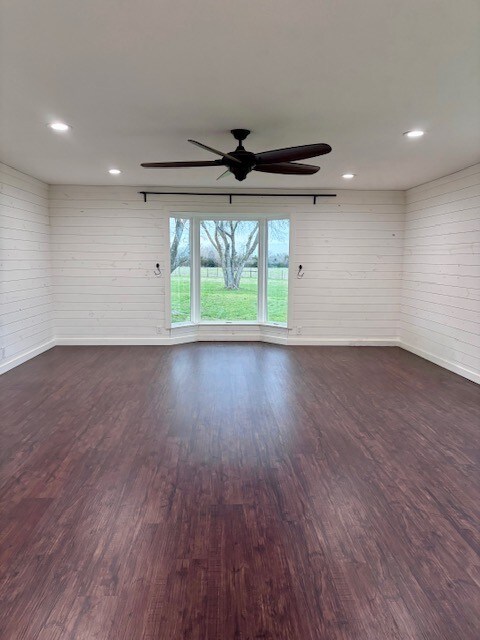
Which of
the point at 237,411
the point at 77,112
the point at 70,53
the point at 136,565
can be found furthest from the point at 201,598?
the point at 77,112

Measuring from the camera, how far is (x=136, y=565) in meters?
1.79

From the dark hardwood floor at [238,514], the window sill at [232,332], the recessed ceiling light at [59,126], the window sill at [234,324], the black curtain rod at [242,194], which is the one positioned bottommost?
the dark hardwood floor at [238,514]

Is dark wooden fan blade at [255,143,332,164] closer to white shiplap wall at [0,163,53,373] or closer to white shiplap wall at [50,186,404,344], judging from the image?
white shiplap wall at [50,186,404,344]

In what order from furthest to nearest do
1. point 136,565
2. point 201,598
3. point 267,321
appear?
1. point 267,321
2. point 136,565
3. point 201,598

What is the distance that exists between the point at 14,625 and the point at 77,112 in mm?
3201

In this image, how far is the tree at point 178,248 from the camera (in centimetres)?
638

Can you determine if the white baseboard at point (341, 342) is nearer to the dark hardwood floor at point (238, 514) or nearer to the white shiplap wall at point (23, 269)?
the dark hardwood floor at point (238, 514)

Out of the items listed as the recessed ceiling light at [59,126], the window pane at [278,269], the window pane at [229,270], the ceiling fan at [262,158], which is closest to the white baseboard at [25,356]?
the window pane at [229,270]

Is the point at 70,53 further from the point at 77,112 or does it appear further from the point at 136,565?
the point at 136,565

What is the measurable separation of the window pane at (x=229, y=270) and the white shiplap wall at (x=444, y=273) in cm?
252

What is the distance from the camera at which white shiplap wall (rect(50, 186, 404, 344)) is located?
6109 millimetres

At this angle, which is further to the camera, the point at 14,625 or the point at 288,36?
the point at 288,36

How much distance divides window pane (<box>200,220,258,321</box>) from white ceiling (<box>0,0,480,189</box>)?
2.46m

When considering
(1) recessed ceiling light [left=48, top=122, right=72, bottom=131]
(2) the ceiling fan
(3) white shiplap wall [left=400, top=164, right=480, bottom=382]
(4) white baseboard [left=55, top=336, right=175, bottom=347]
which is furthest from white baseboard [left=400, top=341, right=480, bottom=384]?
(1) recessed ceiling light [left=48, top=122, right=72, bottom=131]
